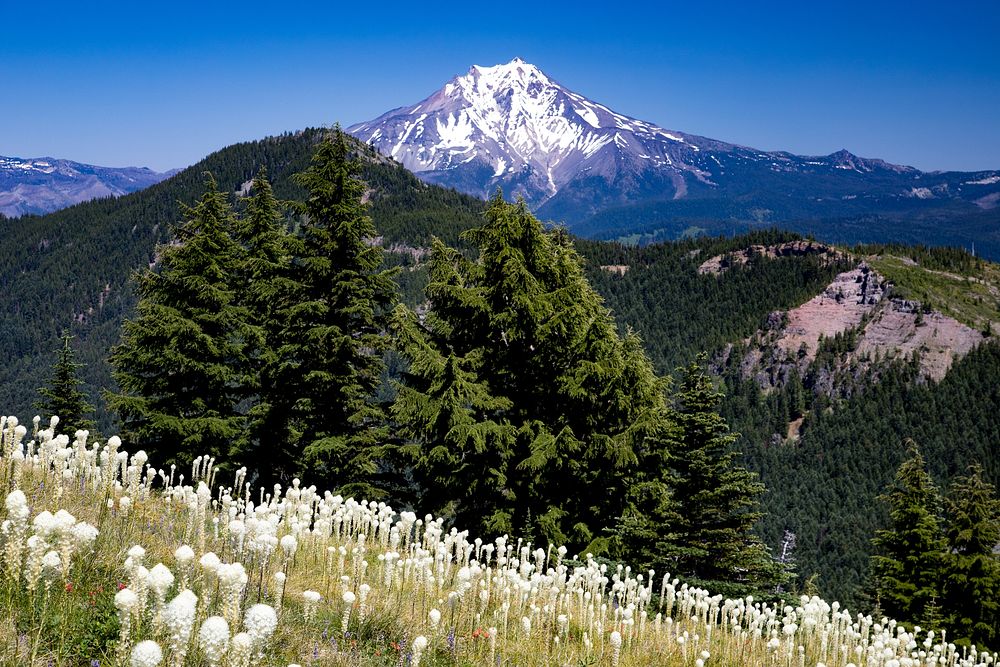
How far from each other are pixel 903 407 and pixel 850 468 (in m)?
35.2

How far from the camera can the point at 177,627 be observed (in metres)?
2.40

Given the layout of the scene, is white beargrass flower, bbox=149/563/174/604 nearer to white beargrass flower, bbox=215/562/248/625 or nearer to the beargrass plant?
the beargrass plant

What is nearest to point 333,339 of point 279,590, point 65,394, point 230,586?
point 279,590

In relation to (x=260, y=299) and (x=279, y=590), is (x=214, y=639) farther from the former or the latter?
(x=260, y=299)

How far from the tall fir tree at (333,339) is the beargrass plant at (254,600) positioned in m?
9.13

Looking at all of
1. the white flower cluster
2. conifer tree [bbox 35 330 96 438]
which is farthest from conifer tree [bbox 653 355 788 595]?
conifer tree [bbox 35 330 96 438]

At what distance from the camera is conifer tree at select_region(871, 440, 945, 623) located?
90.7ft

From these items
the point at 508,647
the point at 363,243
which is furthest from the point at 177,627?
the point at 363,243

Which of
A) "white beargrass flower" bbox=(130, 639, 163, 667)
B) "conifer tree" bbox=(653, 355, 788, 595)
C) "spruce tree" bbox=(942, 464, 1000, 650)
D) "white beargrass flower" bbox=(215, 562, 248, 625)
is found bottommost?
"spruce tree" bbox=(942, 464, 1000, 650)

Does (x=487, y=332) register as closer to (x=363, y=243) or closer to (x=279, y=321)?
(x=363, y=243)

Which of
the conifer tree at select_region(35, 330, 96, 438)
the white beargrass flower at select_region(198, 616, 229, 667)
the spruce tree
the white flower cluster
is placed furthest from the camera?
the conifer tree at select_region(35, 330, 96, 438)

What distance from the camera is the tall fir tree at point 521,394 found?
51.3 feet

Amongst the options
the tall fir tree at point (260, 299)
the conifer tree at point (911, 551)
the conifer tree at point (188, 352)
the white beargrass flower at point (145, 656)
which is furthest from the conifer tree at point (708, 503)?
the white beargrass flower at point (145, 656)

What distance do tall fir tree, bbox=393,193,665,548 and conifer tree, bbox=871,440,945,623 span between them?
60.2 feet
